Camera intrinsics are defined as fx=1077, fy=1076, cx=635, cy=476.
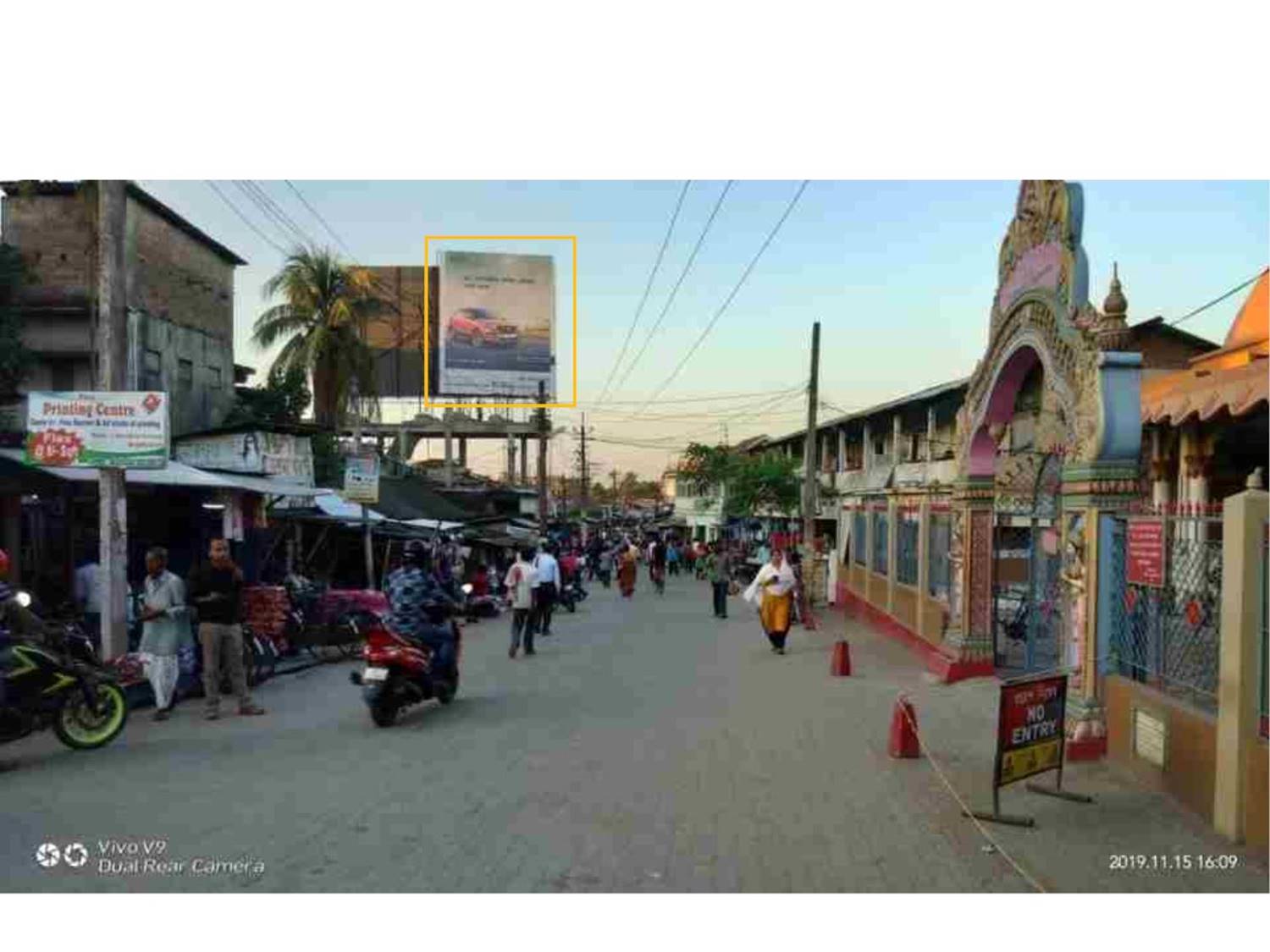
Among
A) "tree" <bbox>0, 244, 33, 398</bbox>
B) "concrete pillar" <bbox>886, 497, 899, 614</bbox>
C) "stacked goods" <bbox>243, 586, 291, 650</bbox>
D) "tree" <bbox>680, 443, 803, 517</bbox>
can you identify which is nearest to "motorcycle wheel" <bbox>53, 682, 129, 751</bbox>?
"stacked goods" <bbox>243, 586, 291, 650</bbox>

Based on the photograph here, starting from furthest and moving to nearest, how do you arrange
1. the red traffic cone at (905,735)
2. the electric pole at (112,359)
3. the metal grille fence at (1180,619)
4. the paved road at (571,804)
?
the electric pole at (112,359), the red traffic cone at (905,735), the metal grille fence at (1180,619), the paved road at (571,804)

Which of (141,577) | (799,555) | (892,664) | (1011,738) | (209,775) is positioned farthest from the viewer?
(799,555)

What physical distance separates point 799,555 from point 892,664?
10.9 m

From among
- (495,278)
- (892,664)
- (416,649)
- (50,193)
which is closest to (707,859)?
(416,649)

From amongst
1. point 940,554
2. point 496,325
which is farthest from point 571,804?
point 496,325

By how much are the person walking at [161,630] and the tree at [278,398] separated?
588 inches

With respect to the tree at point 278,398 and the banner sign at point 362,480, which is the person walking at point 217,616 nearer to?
the banner sign at point 362,480

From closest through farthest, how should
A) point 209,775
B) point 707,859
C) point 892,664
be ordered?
point 707,859 → point 209,775 → point 892,664

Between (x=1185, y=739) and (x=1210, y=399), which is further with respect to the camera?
(x=1210, y=399)

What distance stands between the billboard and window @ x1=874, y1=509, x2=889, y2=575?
47.4ft

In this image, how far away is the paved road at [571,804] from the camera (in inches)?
201

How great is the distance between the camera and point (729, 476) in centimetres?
3684

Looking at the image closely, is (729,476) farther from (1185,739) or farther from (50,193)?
(1185,739)

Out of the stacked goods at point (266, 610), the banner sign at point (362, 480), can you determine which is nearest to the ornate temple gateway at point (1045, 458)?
the stacked goods at point (266, 610)
